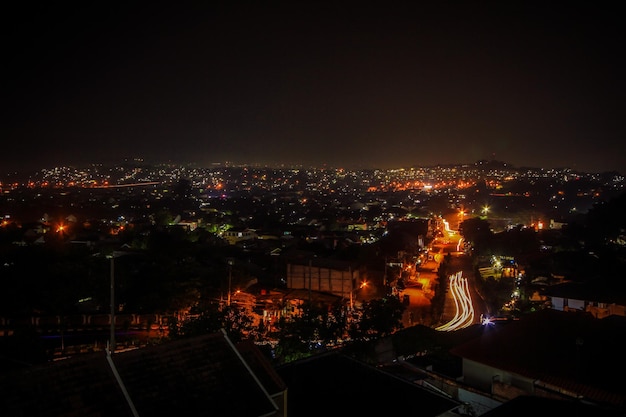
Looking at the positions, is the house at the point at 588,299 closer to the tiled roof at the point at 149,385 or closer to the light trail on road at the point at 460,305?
the light trail on road at the point at 460,305

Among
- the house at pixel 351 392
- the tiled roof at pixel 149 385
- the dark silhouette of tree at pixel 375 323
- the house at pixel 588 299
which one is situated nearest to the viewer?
the tiled roof at pixel 149 385

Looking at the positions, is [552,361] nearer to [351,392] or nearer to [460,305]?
[351,392]

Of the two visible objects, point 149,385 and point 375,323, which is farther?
point 375,323

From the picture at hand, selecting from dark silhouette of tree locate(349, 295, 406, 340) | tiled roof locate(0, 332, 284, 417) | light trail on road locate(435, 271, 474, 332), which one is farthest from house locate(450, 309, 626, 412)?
light trail on road locate(435, 271, 474, 332)

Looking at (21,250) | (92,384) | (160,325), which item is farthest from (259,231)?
(92,384)

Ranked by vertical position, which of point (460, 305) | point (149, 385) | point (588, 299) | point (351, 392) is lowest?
point (460, 305)

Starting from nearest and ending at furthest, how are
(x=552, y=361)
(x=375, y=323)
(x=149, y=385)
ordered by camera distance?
(x=149, y=385), (x=552, y=361), (x=375, y=323)

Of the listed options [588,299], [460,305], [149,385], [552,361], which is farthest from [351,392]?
[460,305]

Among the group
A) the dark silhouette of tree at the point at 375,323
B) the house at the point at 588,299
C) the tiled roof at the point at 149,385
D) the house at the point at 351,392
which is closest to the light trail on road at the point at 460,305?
the house at the point at 588,299
